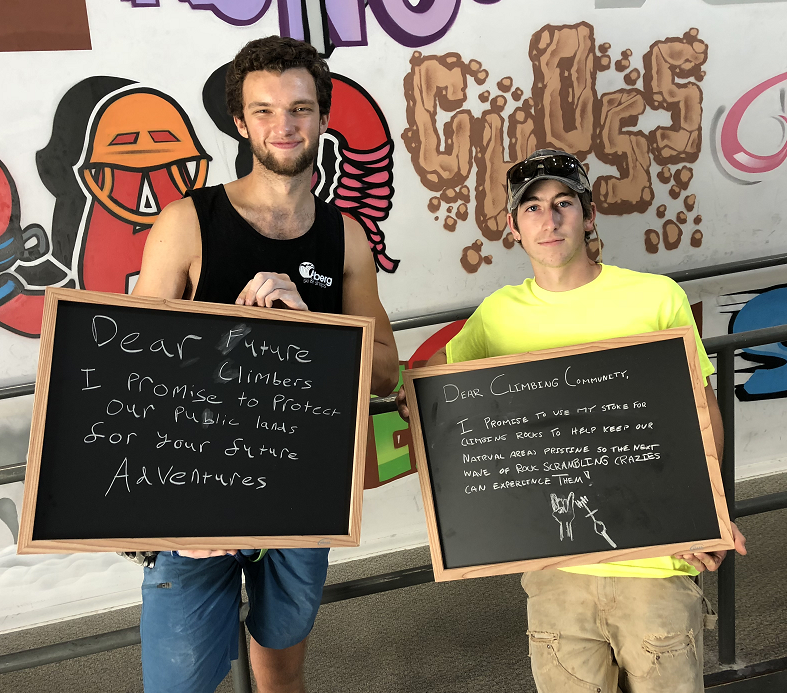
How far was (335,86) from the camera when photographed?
275cm

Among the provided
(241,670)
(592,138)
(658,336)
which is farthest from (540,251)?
(592,138)

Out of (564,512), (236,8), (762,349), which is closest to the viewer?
(564,512)

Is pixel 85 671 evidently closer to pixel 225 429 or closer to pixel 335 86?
pixel 225 429

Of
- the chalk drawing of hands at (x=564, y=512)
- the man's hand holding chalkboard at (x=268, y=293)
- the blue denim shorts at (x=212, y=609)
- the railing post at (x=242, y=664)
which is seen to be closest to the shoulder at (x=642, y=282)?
the chalk drawing of hands at (x=564, y=512)

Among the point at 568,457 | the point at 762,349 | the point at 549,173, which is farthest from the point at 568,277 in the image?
the point at 762,349

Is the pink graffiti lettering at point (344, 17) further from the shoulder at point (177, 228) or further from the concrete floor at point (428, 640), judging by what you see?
the concrete floor at point (428, 640)

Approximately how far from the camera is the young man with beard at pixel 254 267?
1365mm

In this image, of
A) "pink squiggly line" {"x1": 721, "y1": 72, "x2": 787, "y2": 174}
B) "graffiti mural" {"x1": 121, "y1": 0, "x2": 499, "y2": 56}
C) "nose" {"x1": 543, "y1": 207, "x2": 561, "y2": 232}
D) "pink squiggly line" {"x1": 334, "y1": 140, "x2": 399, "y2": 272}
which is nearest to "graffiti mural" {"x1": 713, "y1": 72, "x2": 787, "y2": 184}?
"pink squiggly line" {"x1": 721, "y1": 72, "x2": 787, "y2": 174}

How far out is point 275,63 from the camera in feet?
4.84

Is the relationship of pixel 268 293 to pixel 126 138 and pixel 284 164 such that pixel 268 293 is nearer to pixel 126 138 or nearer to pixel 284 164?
pixel 284 164

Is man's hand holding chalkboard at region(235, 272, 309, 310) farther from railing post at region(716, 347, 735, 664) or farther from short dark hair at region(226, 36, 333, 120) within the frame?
railing post at region(716, 347, 735, 664)

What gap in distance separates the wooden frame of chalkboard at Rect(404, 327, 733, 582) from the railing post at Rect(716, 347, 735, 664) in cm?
40

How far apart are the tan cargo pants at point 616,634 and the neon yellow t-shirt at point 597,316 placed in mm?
34

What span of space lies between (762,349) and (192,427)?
304 centimetres
